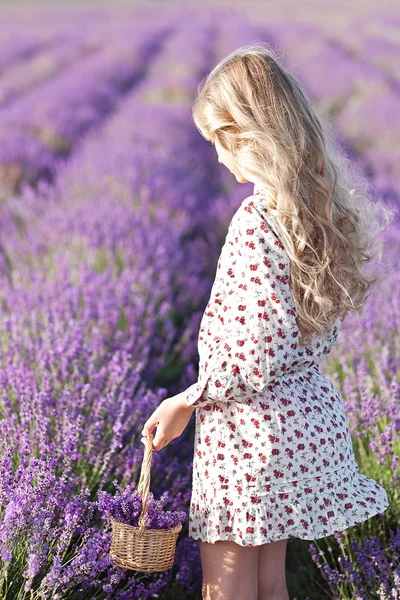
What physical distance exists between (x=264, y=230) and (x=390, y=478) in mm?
886

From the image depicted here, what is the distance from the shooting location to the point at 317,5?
458 inches

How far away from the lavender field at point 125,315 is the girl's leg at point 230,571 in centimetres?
20

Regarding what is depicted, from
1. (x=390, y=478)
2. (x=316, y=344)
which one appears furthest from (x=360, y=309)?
(x=390, y=478)

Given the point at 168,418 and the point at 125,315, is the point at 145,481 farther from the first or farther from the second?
the point at 125,315

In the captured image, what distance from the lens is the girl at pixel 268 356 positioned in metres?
1.54

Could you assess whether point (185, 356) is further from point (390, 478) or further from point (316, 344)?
point (316, 344)

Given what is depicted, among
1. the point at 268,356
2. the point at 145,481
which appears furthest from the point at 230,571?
the point at 268,356

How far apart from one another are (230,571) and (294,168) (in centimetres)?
85

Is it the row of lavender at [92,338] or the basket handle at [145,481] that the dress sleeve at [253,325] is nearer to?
the basket handle at [145,481]

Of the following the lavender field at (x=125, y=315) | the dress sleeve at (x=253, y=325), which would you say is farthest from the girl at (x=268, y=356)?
the lavender field at (x=125, y=315)

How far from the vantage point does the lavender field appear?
A: 1749 millimetres

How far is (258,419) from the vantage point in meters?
1.58

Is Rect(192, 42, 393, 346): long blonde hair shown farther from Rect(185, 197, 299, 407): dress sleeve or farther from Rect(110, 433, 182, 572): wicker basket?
Rect(110, 433, 182, 572): wicker basket

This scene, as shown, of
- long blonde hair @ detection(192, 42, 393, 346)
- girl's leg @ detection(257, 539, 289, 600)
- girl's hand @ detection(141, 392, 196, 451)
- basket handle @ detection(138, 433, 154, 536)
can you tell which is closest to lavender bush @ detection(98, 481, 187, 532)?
basket handle @ detection(138, 433, 154, 536)
